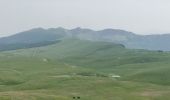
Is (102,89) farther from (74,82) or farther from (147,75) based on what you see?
(147,75)

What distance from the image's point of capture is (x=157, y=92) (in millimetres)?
136875

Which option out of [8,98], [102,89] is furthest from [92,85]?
[8,98]

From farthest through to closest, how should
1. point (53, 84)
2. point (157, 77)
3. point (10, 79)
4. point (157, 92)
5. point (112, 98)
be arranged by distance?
point (157, 77) < point (10, 79) < point (53, 84) < point (157, 92) < point (112, 98)

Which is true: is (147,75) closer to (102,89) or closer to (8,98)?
(102,89)

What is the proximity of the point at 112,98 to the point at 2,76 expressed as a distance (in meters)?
74.6

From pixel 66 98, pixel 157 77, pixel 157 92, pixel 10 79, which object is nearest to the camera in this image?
pixel 66 98

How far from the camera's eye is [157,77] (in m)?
194

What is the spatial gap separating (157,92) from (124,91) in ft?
32.4

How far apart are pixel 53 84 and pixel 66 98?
4076cm

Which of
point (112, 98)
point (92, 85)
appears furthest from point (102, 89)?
point (112, 98)

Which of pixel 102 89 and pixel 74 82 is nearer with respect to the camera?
pixel 102 89

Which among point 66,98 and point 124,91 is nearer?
point 66,98

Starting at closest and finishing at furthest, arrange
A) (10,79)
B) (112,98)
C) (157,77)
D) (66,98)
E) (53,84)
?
(66,98) → (112,98) → (53,84) → (10,79) → (157,77)

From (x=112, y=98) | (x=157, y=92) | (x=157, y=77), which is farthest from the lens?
(x=157, y=77)
